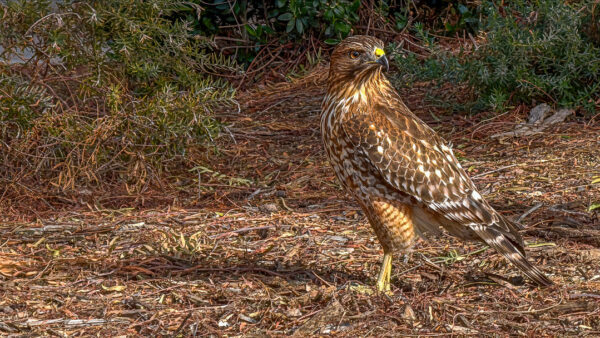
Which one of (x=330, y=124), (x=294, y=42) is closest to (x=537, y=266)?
(x=330, y=124)

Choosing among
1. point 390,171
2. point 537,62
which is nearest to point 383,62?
point 390,171

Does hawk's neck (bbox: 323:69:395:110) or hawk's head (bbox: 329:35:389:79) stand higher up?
hawk's head (bbox: 329:35:389:79)

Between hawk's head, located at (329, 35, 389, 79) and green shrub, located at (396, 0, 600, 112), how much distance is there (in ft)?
8.82

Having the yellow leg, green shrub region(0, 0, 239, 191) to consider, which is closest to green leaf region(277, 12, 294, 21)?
green shrub region(0, 0, 239, 191)

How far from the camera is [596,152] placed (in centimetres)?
655

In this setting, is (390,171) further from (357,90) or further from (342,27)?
(342,27)

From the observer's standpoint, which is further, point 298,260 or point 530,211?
point 530,211

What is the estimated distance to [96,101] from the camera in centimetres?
634

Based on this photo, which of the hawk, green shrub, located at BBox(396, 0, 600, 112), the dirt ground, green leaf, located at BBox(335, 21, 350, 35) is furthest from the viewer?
green leaf, located at BBox(335, 21, 350, 35)

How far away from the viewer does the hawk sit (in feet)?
14.7

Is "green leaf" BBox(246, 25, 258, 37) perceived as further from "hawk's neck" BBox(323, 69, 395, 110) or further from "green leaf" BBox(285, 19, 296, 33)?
"hawk's neck" BBox(323, 69, 395, 110)

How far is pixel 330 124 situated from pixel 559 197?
2055 millimetres

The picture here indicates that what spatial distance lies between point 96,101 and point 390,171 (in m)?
2.74

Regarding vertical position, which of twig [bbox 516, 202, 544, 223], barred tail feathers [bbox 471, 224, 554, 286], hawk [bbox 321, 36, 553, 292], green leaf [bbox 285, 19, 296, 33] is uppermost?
hawk [bbox 321, 36, 553, 292]
